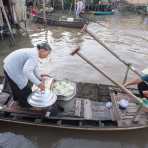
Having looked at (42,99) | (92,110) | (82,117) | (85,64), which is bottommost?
(85,64)

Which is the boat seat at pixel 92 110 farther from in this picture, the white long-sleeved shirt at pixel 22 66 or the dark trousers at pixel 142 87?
the white long-sleeved shirt at pixel 22 66

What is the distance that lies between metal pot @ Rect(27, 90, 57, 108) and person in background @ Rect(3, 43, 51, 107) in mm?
149

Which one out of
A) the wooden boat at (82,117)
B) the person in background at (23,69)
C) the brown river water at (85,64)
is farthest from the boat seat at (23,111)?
the brown river water at (85,64)

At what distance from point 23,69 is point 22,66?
0.92 ft

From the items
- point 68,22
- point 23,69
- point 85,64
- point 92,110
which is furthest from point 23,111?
point 68,22

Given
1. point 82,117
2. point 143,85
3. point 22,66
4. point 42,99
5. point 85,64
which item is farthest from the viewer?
point 85,64

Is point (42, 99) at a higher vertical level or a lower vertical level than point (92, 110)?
higher

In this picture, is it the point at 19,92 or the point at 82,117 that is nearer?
the point at 19,92

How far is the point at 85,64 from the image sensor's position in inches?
482

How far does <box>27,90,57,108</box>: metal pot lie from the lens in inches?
229

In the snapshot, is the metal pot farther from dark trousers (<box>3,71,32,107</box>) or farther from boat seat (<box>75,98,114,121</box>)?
boat seat (<box>75,98,114,121</box>)

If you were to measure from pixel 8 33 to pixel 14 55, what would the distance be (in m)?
10.1

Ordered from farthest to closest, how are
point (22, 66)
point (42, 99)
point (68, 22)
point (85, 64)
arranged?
point (68, 22) → point (85, 64) → point (42, 99) → point (22, 66)

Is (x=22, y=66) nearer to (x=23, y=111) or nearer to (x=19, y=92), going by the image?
(x=19, y=92)
